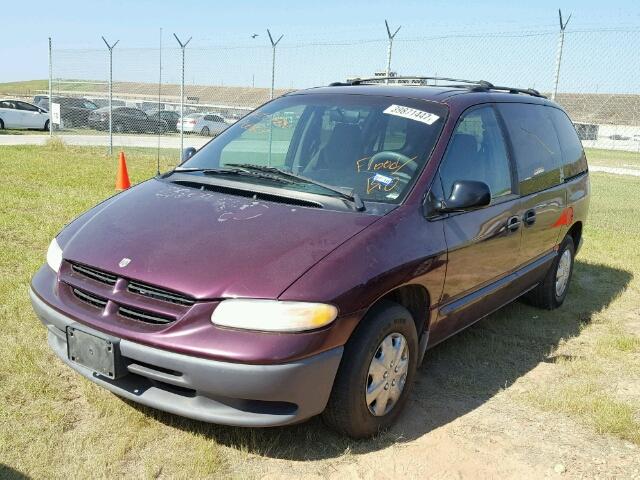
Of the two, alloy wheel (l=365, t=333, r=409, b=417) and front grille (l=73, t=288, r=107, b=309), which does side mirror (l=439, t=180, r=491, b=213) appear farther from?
front grille (l=73, t=288, r=107, b=309)

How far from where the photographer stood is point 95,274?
9.67 feet

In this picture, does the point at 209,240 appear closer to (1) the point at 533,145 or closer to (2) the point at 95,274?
(2) the point at 95,274

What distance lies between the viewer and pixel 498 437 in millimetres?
3285

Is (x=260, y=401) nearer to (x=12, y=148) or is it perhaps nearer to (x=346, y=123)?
(x=346, y=123)

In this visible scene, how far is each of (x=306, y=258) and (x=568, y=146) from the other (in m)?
3.54

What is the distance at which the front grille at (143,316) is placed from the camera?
269 centimetres

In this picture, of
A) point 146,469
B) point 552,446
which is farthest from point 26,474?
point 552,446

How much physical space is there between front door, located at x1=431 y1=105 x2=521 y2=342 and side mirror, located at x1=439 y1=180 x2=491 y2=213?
10cm

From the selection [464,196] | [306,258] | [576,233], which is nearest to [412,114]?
[464,196]

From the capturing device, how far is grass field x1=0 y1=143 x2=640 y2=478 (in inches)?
113

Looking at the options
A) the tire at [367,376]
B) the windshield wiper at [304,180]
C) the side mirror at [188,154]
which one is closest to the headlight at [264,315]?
the tire at [367,376]

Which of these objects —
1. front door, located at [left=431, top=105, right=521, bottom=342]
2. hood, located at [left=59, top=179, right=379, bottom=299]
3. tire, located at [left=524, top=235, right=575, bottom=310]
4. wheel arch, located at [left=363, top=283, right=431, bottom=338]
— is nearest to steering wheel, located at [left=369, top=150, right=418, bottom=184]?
front door, located at [left=431, top=105, right=521, bottom=342]

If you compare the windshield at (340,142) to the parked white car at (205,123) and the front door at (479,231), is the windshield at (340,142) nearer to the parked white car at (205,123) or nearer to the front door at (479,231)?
the front door at (479,231)

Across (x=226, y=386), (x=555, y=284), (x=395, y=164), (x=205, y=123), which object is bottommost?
(x=205, y=123)
